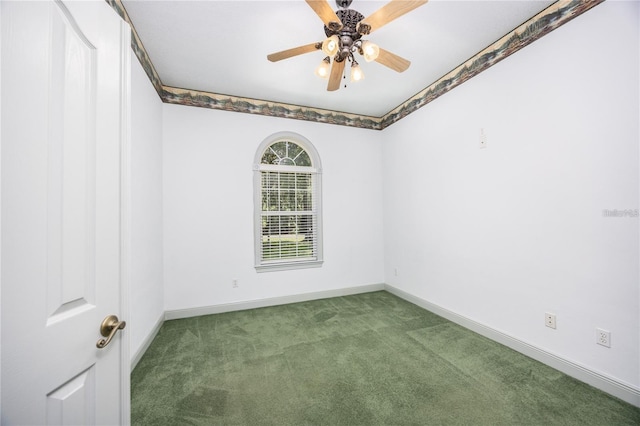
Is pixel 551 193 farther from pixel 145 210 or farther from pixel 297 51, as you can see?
pixel 145 210

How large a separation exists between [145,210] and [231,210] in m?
1.12

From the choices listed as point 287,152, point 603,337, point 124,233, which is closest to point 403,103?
point 287,152

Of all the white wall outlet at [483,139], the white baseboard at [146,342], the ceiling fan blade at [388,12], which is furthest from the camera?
the white wall outlet at [483,139]

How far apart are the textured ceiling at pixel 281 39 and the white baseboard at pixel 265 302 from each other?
2.91m

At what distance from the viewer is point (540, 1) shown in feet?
6.73

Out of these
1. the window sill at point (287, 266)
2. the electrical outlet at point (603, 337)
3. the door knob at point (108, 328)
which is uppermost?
the door knob at point (108, 328)

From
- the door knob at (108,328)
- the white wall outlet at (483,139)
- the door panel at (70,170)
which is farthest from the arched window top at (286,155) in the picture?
the door knob at (108,328)

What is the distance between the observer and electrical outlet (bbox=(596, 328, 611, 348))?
6.02ft

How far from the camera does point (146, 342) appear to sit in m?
2.52

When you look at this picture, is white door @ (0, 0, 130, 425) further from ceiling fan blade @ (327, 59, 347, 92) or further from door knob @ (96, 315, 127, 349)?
ceiling fan blade @ (327, 59, 347, 92)

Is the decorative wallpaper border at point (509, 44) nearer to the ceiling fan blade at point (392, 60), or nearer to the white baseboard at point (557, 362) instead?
the ceiling fan blade at point (392, 60)

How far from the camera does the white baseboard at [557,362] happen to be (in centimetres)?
175

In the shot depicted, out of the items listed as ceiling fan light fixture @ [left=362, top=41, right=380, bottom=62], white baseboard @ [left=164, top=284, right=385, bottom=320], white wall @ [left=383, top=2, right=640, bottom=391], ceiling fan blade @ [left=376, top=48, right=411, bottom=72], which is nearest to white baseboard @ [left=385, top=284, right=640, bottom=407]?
white wall @ [left=383, top=2, right=640, bottom=391]

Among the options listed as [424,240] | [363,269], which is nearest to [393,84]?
[424,240]
